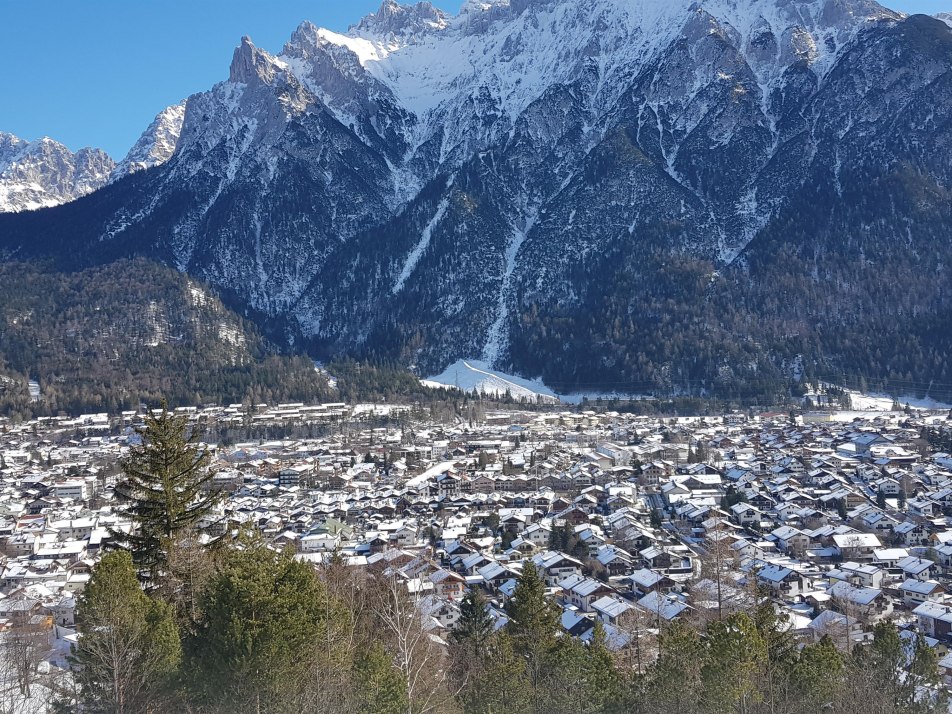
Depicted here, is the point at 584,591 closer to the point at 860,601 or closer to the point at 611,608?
the point at 611,608

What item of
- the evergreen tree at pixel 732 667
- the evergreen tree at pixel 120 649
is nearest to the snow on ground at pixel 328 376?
the evergreen tree at pixel 732 667

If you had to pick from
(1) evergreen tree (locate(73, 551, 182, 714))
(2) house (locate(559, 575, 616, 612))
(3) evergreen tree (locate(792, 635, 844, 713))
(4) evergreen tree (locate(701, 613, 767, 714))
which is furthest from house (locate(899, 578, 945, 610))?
(1) evergreen tree (locate(73, 551, 182, 714))

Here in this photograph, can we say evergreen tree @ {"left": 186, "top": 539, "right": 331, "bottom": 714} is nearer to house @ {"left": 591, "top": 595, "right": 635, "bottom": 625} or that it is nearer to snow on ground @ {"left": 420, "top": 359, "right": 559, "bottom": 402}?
house @ {"left": 591, "top": 595, "right": 635, "bottom": 625}

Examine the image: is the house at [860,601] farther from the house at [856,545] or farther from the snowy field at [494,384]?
the snowy field at [494,384]

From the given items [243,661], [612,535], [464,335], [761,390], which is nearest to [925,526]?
[612,535]

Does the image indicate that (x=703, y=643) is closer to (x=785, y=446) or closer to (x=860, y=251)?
(x=785, y=446)

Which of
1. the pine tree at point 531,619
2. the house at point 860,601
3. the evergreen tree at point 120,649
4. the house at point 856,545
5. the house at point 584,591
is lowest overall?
the house at point 584,591

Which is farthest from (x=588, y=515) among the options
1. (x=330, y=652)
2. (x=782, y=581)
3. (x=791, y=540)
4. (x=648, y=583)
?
(x=330, y=652)
